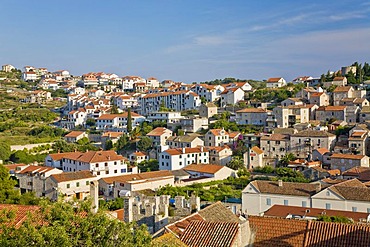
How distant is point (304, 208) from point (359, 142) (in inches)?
752

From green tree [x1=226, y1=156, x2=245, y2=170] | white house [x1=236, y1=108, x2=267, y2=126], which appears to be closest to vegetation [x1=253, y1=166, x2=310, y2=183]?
green tree [x1=226, y1=156, x2=245, y2=170]

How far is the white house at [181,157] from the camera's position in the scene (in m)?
44.6

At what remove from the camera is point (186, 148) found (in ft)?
153

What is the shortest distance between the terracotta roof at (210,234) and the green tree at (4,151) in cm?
4239

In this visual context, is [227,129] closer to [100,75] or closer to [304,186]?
[304,186]

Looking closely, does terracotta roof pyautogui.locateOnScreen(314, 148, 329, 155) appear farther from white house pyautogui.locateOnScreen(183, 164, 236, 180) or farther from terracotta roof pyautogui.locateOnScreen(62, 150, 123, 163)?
terracotta roof pyautogui.locateOnScreen(62, 150, 123, 163)

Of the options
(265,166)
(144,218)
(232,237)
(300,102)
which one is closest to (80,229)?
(232,237)

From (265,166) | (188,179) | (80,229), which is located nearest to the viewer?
(80,229)

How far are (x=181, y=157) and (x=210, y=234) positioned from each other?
34303 mm

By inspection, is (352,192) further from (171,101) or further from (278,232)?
(171,101)

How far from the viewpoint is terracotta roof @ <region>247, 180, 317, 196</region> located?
28220mm

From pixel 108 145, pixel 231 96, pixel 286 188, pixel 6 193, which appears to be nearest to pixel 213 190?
pixel 286 188

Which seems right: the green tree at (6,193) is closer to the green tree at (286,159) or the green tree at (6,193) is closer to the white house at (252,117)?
the green tree at (286,159)

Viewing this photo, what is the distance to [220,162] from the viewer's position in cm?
4706
